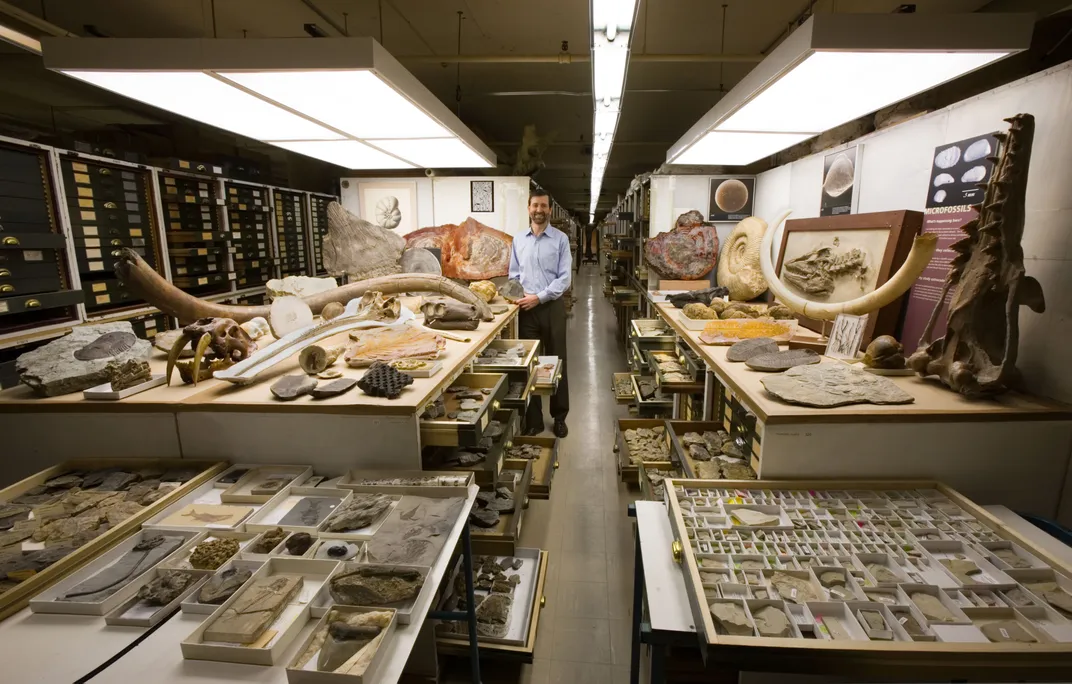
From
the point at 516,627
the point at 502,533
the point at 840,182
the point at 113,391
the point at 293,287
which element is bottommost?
the point at 516,627

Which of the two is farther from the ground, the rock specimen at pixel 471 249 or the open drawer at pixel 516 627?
the rock specimen at pixel 471 249

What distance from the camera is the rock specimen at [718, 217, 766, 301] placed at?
184 inches

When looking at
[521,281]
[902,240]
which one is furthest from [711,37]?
[902,240]

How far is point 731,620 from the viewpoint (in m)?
1.28

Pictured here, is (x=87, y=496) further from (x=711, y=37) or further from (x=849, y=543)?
(x=711, y=37)

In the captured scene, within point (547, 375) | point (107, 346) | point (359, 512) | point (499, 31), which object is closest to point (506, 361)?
point (547, 375)

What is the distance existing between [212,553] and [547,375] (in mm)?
2905

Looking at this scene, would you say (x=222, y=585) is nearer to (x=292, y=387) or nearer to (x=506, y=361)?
(x=292, y=387)

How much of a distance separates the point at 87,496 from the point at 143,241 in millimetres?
3716

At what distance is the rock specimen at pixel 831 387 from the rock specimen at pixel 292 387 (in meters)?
1.92

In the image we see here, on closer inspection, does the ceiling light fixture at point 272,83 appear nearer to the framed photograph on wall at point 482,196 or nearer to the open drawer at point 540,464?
the open drawer at point 540,464

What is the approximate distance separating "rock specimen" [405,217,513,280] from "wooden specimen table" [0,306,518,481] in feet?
12.7

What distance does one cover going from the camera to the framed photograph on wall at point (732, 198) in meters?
5.36

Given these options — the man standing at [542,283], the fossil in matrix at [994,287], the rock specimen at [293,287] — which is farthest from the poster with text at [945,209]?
the rock specimen at [293,287]
